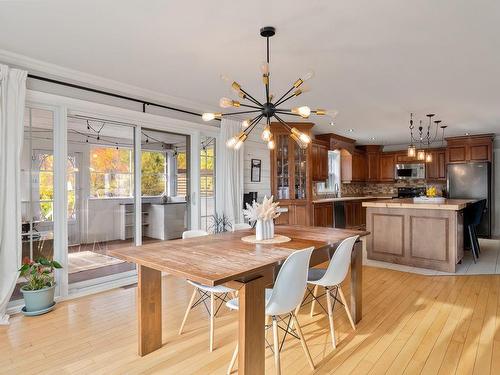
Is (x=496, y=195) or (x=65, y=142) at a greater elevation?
(x=65, y=142)

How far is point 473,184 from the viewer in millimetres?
7250

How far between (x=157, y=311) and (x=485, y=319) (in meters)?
2.94

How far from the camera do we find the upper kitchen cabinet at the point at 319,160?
6922 millimetres

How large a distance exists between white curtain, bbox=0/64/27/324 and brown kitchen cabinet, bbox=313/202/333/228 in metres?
5.04

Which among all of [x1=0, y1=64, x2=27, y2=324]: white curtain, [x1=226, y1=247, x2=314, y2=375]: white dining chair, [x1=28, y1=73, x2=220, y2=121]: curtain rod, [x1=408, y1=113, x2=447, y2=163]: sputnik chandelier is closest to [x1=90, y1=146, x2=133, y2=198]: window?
[x1=28, y1=73, x2=220, y2=121]: curtain rod

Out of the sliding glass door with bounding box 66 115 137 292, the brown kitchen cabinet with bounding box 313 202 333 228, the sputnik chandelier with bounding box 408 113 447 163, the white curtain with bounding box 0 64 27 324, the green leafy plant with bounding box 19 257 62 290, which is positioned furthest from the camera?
the brown kitchen cabinet with bounding box 313 202 333 228

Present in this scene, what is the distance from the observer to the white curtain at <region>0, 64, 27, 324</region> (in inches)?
117

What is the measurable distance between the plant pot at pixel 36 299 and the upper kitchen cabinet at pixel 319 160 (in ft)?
17.1

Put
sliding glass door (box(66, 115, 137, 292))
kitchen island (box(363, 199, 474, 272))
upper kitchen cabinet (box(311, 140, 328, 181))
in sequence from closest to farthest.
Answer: sliding glass door (box(66, 115, 137, 292))
kitchen island (box(363, 199, 474, 272))
upper kitchen cabinet (box(311, 140, 328, 181))

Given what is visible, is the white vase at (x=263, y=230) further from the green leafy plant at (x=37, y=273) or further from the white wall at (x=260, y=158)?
the white wall at (x=260, y=158)

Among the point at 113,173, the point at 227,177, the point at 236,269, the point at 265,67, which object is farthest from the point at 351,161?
the point at 236,269

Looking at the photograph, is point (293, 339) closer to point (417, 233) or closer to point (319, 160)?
point (417, 233)

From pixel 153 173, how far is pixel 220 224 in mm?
1318

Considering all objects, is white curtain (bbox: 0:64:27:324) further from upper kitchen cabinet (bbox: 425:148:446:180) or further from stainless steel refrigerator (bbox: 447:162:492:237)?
upper kitchen cabinet (bbox: 425:148:446:180)
